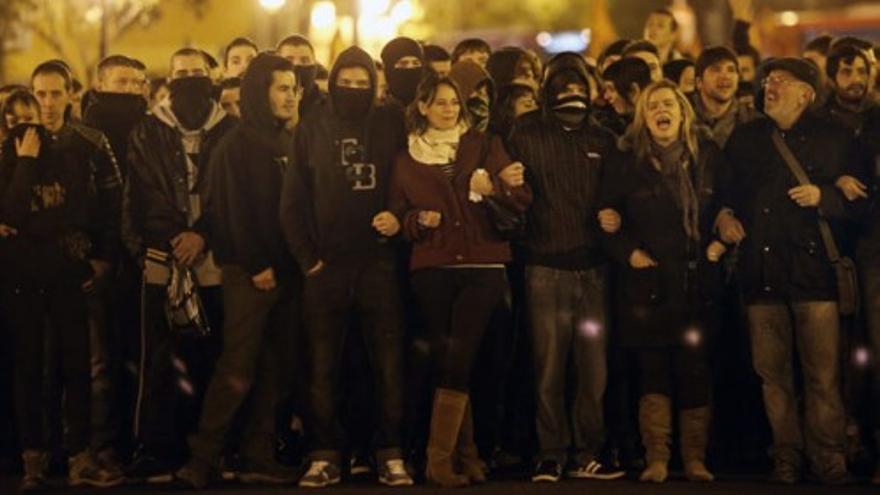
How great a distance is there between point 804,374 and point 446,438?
2155 millimetres

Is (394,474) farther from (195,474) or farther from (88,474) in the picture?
(88,474)

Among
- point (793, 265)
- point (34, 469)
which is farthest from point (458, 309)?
point (34, 469)

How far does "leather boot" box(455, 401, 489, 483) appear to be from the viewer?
12555 millimetres

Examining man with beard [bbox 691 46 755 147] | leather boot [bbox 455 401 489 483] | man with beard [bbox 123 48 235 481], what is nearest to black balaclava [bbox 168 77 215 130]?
man with beard [bbox 123 48 235 481]

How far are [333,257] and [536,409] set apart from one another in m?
1.57

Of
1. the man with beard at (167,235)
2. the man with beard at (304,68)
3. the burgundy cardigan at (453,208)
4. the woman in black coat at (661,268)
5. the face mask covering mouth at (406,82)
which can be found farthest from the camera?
the face mask covering mouth at (406,82)

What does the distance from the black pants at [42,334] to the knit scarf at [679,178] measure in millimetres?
3469

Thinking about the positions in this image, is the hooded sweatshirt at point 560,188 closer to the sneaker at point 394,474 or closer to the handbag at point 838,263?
the handbag at point 838,263

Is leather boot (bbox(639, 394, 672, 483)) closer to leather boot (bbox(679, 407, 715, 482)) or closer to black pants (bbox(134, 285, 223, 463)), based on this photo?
leather boot (bbox(679, 407, 715, 482))

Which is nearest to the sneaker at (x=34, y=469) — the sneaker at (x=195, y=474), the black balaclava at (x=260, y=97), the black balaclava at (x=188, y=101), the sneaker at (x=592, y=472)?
the sneaker at (x=195, y=474)

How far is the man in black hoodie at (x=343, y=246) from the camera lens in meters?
12.5

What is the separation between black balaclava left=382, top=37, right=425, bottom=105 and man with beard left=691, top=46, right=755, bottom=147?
5.83ft

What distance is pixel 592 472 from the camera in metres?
12.7

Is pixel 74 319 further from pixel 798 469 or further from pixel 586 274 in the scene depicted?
pixel 798 469
